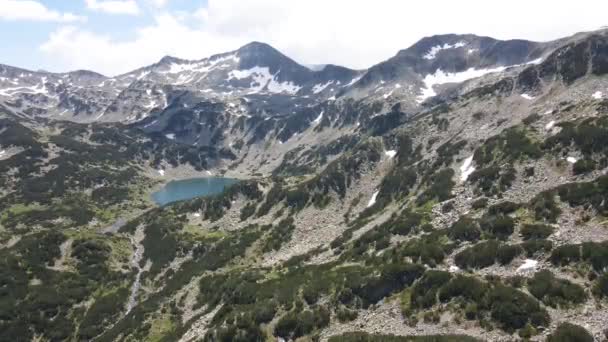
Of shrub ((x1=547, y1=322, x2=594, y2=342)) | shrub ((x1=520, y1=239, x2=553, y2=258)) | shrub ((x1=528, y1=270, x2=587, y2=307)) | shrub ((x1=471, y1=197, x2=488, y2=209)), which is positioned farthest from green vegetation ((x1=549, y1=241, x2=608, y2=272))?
shrub ((x1=471, y1=197, x2=488, y2=209))

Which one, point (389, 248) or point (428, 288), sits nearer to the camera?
point (428, 288)

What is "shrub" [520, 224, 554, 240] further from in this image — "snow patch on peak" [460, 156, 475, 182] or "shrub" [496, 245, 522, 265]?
"snow patch on peak" [460, 156, 475, 182]

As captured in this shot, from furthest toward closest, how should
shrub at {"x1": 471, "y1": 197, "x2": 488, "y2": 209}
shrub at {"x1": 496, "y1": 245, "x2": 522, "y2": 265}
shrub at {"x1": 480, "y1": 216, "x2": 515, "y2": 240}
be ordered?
shrub at {"x1": 471, "y1": 197, "x2": 488, "y2": 209} → shrub at {"x1": 480, "y1": 216, "x2": 515, "y2": 240} → shrub at {"x1": 496, "y1": 245, "x2": 522, "y2": 265}

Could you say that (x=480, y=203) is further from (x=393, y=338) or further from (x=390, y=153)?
(x=390, y=153)

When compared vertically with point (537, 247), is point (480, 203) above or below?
above

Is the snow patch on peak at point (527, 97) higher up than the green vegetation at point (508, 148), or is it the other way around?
the snow patch on peak at point (527, 97)

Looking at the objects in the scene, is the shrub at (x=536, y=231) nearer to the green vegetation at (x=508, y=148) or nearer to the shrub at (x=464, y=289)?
the shrub at (x=464, y=289)

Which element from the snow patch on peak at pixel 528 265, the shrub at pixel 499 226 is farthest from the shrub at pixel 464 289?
the shrub at pixel 499 226

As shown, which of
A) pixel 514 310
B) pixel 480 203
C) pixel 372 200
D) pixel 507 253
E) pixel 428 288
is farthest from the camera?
pixel 372 200

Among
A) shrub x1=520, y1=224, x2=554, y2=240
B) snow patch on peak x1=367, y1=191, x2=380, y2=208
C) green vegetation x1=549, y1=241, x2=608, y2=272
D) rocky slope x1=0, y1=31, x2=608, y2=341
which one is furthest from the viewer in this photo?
snow patch on peak x1=367, y1=191, x2=380, y2=208

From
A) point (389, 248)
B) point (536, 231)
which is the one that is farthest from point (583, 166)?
point (389, 248)

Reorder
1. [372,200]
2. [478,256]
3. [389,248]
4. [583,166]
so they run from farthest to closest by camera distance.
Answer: [372,200]
[389,248]
[583,166]
[478,256]

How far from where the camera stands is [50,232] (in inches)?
4830

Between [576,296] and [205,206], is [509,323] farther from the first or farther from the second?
[205,206]
